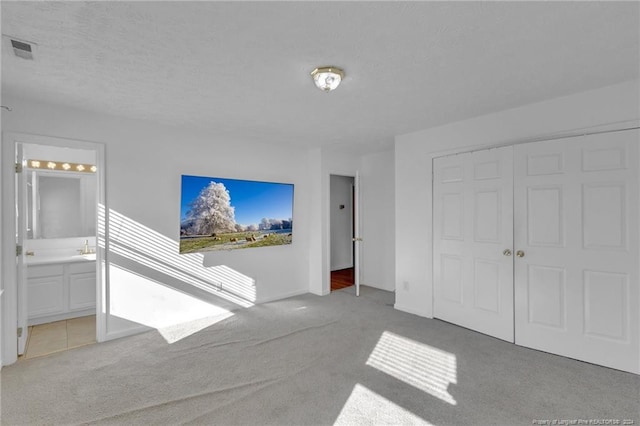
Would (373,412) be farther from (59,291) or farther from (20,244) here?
(59,291)

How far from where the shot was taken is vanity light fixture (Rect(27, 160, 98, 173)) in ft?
12.9

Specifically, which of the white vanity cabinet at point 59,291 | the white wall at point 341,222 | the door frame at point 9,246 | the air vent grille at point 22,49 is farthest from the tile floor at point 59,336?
the white wall at point 341,222

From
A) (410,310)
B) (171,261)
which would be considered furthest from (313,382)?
(171,261)

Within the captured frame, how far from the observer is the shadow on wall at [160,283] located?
320 cm

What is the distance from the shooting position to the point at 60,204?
414cm

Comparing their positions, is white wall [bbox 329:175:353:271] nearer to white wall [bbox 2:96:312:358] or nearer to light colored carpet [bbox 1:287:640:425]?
white wall [bbox 2:96:312:358]

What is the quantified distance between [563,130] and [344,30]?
7.87 feet

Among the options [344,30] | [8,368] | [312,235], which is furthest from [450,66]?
[8,368]

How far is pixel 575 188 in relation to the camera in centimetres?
269

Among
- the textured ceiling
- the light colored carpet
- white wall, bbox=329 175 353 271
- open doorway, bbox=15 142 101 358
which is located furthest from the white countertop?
white wall, bbox=329 175 353 271

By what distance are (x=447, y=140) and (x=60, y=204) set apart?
5.30 meters

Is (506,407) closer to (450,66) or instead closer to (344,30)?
(450,66)

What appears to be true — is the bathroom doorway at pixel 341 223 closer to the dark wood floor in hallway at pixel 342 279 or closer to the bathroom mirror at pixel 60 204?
the dark wood floor in hallway at pixel 342 279

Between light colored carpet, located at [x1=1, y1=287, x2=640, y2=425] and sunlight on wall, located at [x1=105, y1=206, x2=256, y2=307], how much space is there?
2.31 feet
